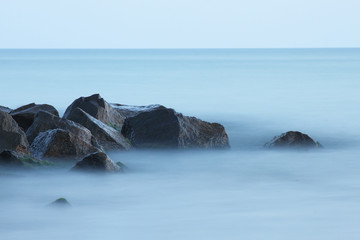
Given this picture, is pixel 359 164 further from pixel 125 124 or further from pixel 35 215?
pixel 35 215

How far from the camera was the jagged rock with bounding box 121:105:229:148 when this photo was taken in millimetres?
10188

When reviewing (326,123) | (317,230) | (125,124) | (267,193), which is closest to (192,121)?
(125,124)

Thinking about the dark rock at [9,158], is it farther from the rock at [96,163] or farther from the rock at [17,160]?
the rock at [96,163]

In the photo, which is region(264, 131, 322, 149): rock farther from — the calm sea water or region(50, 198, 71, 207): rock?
region(50, 198, 71, 207): rock

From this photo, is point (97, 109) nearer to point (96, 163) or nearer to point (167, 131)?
point (167, 131)

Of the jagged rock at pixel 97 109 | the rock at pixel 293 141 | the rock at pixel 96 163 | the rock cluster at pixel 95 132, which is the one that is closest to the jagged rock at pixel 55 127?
the rock cluster at pixel 95 132

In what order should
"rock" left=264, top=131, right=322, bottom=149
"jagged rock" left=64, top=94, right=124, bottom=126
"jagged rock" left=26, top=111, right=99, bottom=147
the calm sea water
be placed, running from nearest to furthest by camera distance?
the calm sea water, "jagged rock" left=26, top=111, right=99, bottom=147, "rock" left=264, top=131, right=322, bottom=149, "jagged rock" left=64, top=94, right=124, bottom=126

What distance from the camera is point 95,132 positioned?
10078 millimetres

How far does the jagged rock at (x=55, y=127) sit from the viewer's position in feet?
30.5

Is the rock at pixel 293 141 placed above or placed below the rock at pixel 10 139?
above

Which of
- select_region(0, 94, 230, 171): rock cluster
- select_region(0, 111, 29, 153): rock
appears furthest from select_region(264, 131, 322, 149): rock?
select_region(0, 111, 29, 153): rock

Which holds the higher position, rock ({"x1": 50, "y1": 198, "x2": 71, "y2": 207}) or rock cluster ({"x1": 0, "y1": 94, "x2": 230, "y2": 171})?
rock cluster ({"x1": 0, "y1": 94, "x2": 230, "y2": 171})

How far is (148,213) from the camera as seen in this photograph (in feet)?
24.0

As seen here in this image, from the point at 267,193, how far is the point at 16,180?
2.93m
